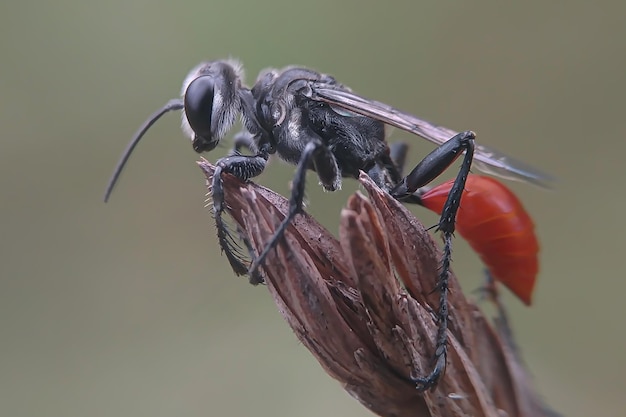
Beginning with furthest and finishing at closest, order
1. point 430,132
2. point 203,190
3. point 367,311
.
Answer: point 203,190
point 430,132
point 367,311

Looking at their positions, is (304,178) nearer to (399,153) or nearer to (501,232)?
(501,232)

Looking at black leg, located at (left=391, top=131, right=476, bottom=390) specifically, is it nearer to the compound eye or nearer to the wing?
the wing

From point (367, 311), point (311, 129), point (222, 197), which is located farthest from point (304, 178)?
point (311, 129)

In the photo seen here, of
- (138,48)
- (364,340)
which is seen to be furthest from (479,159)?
(138,48)

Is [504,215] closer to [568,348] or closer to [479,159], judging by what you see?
[479,159]

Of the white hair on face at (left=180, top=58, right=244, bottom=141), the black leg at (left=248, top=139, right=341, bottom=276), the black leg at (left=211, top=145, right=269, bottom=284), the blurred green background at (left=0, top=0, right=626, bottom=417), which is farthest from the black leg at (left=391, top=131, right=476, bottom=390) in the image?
the blurred green background at (left=0, top=0, right=626, bottom=417)
